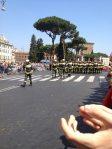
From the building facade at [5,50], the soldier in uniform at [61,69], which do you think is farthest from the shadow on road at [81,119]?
the building facade at [5,50]

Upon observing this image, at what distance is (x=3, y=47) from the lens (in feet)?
549

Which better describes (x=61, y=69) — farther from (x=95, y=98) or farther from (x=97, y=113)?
(x=97, y=113)

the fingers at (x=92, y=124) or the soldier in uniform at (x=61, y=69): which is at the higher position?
the fingers at (x=92, y=124)

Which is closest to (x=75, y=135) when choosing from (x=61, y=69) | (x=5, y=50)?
(x=61, y=69)

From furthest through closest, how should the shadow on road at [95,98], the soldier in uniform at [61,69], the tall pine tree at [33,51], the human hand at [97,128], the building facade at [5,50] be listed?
the building facade at [5,50]
the tall pine tree at [33,51]
the soldier in uniform at [61,69]
the shadow on road at [95,98]
the human hand at [97,128]

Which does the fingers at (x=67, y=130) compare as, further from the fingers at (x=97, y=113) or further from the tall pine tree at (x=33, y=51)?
the tall pine tree at (x=33, y=51)

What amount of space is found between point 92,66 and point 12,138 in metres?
42.4

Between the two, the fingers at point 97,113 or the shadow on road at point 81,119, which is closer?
the fingers at point 97,113

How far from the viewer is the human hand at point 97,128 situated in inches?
55.9

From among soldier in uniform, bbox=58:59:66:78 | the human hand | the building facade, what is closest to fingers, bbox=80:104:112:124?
the human hand

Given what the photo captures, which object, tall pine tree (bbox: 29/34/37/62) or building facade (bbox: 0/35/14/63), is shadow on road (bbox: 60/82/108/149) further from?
building facade (bbox: 0/35/14/63)

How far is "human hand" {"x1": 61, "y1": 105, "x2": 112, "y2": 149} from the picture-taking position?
4.66ft

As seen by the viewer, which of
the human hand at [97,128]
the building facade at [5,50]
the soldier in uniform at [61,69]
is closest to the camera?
the human hand at [97,128]

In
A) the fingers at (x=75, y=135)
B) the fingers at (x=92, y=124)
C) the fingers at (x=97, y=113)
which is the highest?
the fingers at (x=97, y=113)
